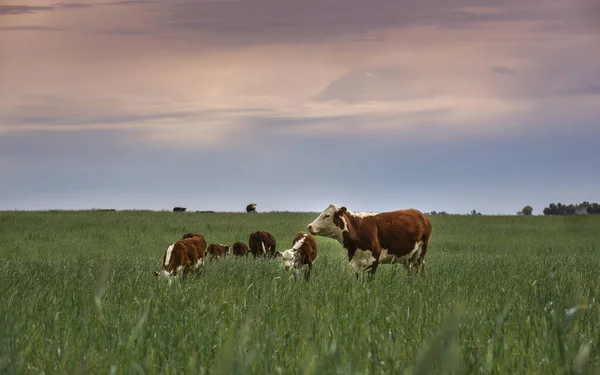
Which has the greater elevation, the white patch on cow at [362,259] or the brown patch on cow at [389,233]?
the brown patch on cow at [389,233]

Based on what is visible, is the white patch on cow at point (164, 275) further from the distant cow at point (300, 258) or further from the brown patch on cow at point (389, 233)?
the brown patch on cow at point (389, 233)

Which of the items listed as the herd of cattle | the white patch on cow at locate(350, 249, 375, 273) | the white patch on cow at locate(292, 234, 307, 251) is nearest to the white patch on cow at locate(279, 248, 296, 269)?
the herd of cattle

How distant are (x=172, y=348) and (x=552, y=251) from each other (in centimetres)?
2593

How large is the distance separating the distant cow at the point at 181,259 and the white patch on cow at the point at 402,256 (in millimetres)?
3812

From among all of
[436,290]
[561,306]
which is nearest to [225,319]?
[436,290]

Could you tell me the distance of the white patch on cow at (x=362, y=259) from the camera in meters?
12.8

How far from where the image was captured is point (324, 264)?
1596 centimetres

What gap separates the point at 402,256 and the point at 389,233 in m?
0.73

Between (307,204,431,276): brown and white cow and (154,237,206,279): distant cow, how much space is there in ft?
8.01

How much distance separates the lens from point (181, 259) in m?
12.6

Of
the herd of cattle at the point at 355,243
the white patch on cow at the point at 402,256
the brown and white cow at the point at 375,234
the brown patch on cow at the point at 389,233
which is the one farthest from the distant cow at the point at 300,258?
the white patch on cow at the point at 402,256

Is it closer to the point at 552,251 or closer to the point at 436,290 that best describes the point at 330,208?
the point at 436,290

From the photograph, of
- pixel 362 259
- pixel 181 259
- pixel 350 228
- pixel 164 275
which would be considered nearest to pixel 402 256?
pixel 362 259

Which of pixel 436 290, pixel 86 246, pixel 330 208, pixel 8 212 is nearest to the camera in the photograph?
pixel 436 290
